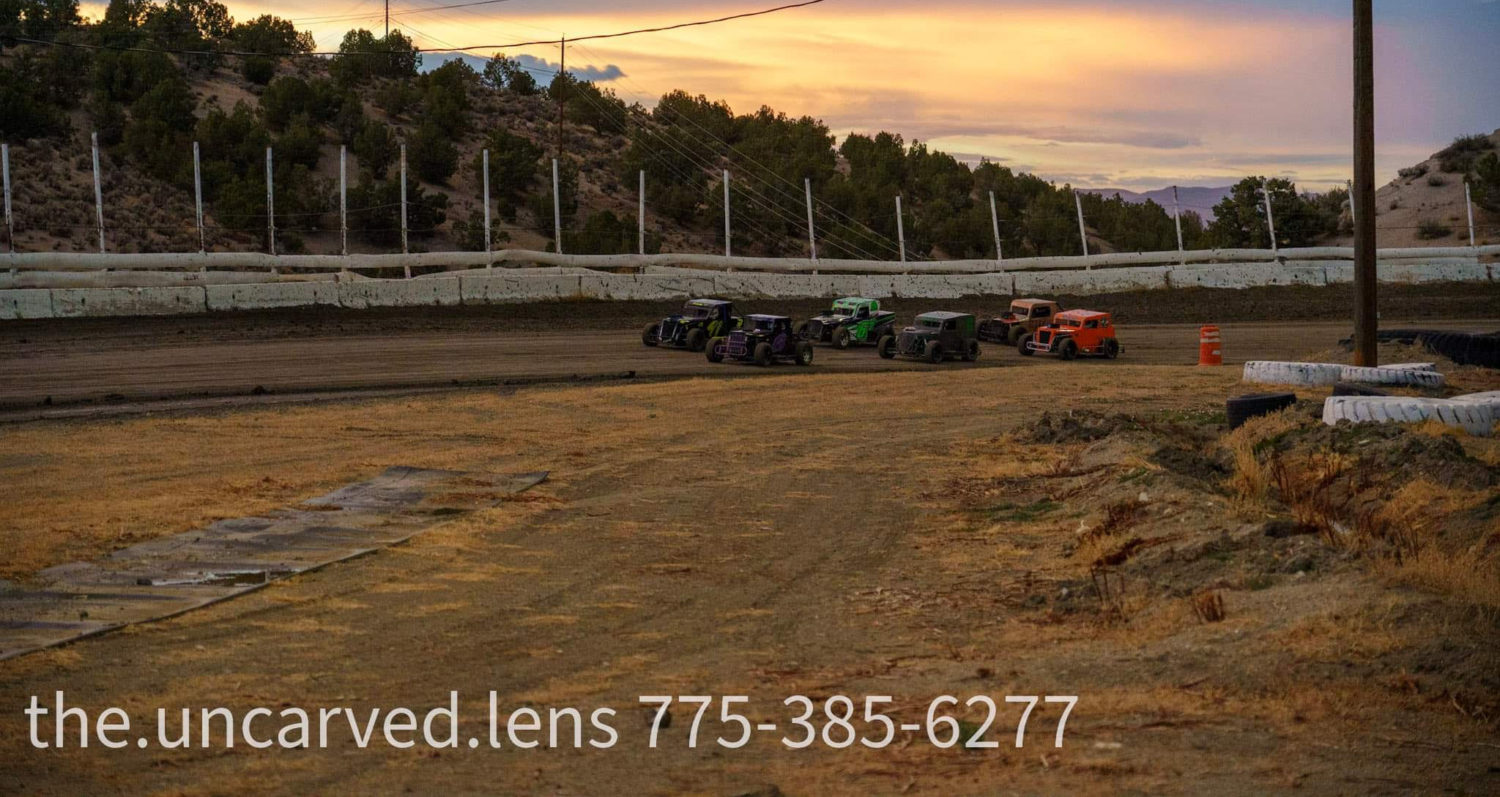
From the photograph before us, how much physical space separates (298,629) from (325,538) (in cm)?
313

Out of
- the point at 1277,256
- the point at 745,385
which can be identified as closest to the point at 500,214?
the point at 1277,256

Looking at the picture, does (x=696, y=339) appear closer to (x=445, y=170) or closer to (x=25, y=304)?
(x=25, y=304)

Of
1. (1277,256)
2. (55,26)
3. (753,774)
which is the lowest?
(753,774)

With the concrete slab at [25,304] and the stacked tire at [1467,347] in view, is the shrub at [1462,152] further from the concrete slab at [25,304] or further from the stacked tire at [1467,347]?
the concrete slab at [25,304]

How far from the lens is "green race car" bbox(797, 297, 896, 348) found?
110 feet

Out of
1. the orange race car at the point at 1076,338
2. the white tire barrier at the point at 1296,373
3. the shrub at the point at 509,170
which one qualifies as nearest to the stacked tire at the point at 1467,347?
the white tire barrier at the point at 1296,373

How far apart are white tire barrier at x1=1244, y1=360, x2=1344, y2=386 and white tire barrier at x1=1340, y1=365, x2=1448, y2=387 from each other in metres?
0.46

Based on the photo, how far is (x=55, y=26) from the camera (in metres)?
69.2

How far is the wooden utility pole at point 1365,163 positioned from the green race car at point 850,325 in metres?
12.5

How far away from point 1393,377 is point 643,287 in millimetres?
22775

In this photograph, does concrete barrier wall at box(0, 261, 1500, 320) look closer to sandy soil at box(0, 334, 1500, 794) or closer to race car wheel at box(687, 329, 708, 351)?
race car wheel at box(687, 329, 708, 351)

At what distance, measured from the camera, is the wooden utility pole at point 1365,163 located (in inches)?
891

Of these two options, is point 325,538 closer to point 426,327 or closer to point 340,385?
point 340,385

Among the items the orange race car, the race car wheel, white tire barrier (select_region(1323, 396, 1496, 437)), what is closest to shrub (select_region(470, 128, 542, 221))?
the race car wheel
